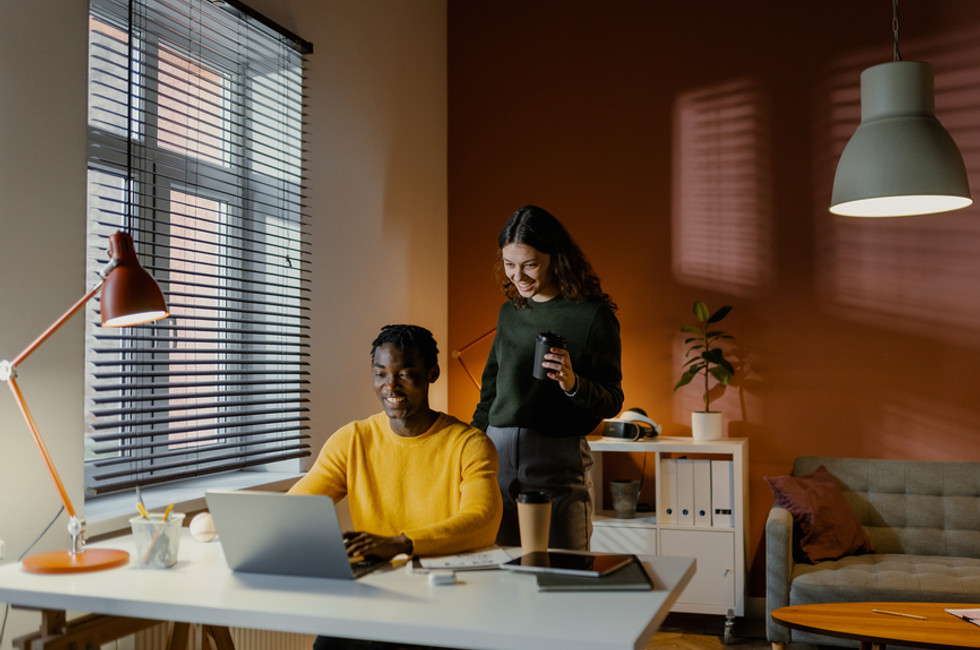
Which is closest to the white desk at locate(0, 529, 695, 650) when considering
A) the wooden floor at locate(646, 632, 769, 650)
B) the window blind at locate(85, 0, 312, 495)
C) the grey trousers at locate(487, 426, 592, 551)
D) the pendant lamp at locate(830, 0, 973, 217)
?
the grey trousers at locate(487, 426, 592, 551)

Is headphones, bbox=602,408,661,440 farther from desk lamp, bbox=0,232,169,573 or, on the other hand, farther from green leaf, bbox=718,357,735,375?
desk lamp, bbox=0,232,169,573

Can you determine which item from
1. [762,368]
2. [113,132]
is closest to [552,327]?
[113,132]

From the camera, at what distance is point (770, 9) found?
13.2 ft

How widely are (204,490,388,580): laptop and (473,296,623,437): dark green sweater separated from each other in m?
0.87

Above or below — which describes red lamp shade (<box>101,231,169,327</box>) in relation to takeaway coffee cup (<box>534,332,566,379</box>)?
above

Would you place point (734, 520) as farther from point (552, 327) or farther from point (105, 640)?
point (105, 640)

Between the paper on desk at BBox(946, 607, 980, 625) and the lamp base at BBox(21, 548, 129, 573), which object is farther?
the paper on desk at BBox(946, 607, 980, 625)

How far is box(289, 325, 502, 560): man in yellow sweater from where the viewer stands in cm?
190

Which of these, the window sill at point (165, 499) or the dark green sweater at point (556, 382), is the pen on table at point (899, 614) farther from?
the window sill at point (165, 499)

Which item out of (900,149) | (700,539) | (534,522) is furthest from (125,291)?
(700,539)

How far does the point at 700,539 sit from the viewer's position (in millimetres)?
3631

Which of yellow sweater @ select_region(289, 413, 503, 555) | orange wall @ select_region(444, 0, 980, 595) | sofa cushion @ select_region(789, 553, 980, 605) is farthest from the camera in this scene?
orange wall @ select_region(444, 0, 980, 595)

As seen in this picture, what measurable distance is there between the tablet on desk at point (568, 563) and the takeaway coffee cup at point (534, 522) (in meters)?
0.03

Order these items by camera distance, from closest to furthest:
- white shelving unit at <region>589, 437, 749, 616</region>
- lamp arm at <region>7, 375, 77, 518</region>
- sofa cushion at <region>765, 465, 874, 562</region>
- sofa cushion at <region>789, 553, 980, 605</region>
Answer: lamp arm at <region>7, 375, 77, 518</region> < sofa cushion at <region>789, 553, 980, 605</region> < sofa cushion at <region>765, 465, 874, 562</region> < white shelving unit at <region>589, 437, 749, 616</region>
